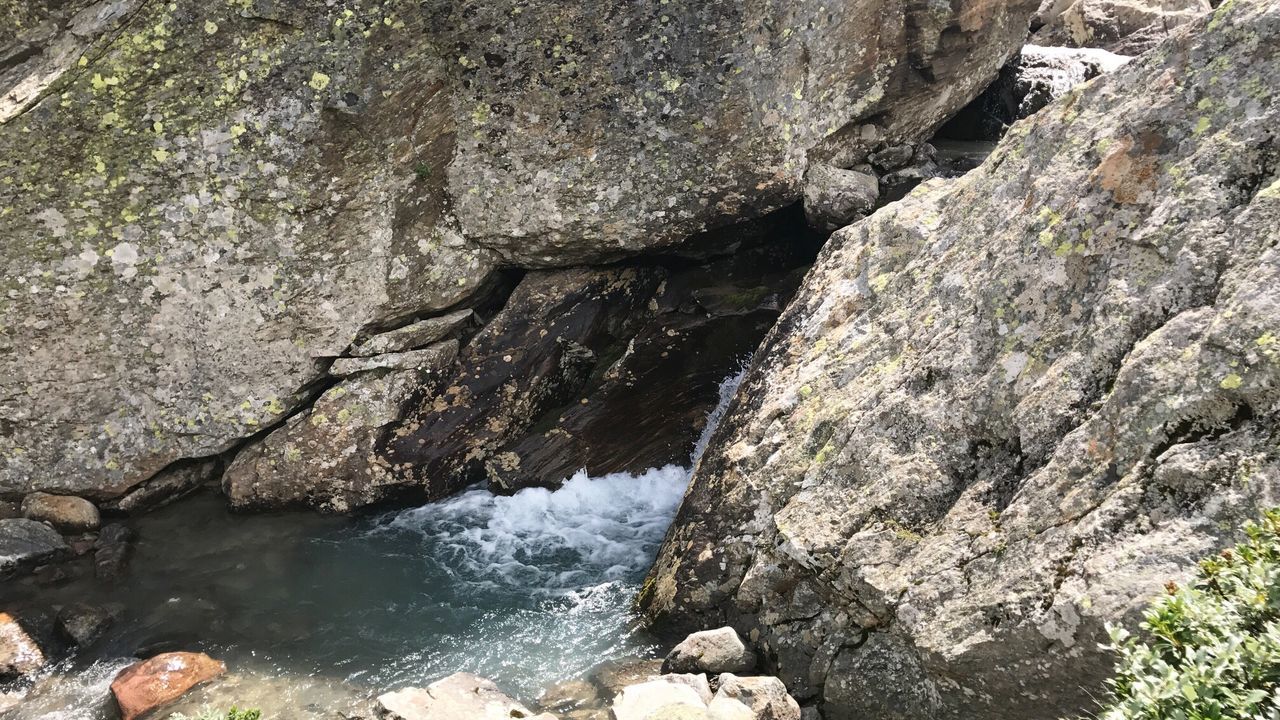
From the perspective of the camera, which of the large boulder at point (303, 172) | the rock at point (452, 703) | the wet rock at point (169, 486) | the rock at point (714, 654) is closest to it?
the rock at point (452, 703)

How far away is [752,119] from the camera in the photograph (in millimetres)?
12531

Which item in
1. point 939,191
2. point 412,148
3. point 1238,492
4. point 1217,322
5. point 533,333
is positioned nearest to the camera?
point 1238,492

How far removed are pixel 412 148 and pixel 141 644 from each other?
7.73 m

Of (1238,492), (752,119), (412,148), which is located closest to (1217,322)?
(1238,492)

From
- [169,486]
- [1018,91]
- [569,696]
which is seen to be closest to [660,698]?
[569,696]

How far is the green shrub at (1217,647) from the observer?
366cm

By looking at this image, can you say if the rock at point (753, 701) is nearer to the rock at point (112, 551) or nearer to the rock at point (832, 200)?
the rock at point (832, 200)

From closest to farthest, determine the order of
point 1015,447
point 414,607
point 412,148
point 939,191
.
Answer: point 1015,447 < point 939,191 < point 414,607 < point 412,148

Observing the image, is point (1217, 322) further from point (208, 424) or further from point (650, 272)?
point (208, 424)

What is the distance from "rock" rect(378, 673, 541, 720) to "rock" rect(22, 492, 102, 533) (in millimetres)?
6715

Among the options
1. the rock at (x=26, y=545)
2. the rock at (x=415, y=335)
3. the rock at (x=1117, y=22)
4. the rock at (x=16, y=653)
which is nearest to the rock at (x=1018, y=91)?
the rock at (x=1117, y=22)

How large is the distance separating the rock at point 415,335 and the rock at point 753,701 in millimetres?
7412

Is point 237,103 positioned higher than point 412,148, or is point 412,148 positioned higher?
point 237,103

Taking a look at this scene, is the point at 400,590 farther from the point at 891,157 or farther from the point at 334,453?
the point at 891,157
